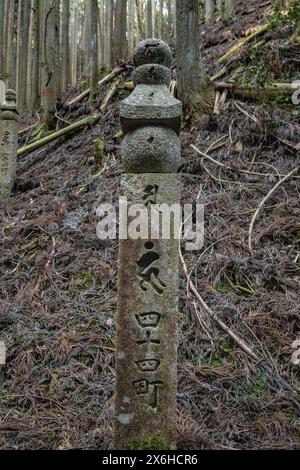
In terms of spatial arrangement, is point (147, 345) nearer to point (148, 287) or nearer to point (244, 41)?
point (148, 287)

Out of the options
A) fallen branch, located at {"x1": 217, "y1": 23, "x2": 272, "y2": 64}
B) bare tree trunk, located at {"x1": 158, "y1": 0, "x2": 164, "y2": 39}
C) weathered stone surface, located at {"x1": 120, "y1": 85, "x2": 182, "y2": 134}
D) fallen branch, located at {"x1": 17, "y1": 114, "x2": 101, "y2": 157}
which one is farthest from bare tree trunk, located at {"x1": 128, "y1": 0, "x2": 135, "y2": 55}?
weathered stone surface, located at {"x1": 120, "y1": 85, "x2": 182, "y2": 134}

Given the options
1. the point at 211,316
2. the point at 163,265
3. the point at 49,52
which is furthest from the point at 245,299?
the point at 49,52

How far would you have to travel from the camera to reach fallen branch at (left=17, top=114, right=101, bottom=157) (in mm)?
7609

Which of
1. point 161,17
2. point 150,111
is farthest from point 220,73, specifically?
point 161,17

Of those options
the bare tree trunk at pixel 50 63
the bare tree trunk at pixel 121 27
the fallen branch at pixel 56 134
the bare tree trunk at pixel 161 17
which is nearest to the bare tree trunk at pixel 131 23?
the bare tree trunk at pixel 161 17

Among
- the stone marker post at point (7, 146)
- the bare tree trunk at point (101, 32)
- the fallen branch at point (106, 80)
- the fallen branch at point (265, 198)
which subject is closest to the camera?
the fallen branch at point (265, 198)

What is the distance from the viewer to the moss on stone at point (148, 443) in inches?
93.4

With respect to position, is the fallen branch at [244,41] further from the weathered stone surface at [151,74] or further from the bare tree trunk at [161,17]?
the bare tree trunk at [161,17]

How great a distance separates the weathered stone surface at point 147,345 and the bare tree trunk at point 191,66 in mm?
3853

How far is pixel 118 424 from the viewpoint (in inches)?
95.5

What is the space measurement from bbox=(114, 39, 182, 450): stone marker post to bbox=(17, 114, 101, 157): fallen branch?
511cm

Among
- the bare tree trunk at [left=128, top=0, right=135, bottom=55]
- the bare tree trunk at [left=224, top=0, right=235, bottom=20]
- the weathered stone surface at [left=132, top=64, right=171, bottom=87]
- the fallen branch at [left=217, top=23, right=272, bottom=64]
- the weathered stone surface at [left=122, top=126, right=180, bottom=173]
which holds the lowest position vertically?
the weathered stone surface at [left=122, top=126, right=180, bottom=173]

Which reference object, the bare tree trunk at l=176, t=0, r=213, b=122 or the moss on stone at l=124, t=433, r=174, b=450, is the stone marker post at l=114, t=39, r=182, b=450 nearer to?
the moss on stone at l=124, t=433, r=174, b=450

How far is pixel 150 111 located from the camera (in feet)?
8.43
